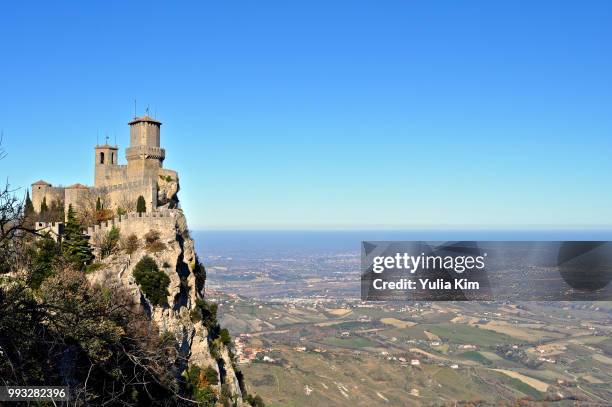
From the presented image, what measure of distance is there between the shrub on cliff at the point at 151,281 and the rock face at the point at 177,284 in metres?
0.29

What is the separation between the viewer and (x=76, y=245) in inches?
1067

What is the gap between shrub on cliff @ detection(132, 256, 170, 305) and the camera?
25.9 m

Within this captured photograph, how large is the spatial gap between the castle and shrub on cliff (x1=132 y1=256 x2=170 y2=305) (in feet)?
20.2

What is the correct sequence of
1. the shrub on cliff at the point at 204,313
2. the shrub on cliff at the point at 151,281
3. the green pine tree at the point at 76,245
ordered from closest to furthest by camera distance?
the shrub on cliff at the point at 151,281, the green pine tree at the point at 76,245, the shrub on cliff at the point at 204,313

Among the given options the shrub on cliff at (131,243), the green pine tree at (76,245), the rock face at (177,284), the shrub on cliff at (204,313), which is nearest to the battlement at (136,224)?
the rock face at (177,284)

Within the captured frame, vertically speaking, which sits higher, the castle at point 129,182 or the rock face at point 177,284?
the castle at point 129,182

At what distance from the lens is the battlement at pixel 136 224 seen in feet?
93.8

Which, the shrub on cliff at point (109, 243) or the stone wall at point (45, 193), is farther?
the stone wall at point (45, 193)

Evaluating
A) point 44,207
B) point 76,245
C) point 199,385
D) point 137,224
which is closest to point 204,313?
point 199,385

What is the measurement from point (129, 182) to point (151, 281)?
354 inches

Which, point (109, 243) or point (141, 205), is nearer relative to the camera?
point (109, 243)

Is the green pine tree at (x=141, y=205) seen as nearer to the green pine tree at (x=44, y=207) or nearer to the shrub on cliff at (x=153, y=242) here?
the shrub on cliff at (x=153, y=242)

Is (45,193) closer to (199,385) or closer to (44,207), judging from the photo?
(44,207)

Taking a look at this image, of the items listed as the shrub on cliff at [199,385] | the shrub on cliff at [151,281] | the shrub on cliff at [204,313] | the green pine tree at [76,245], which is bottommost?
the shrub on cliff at [199,385]
